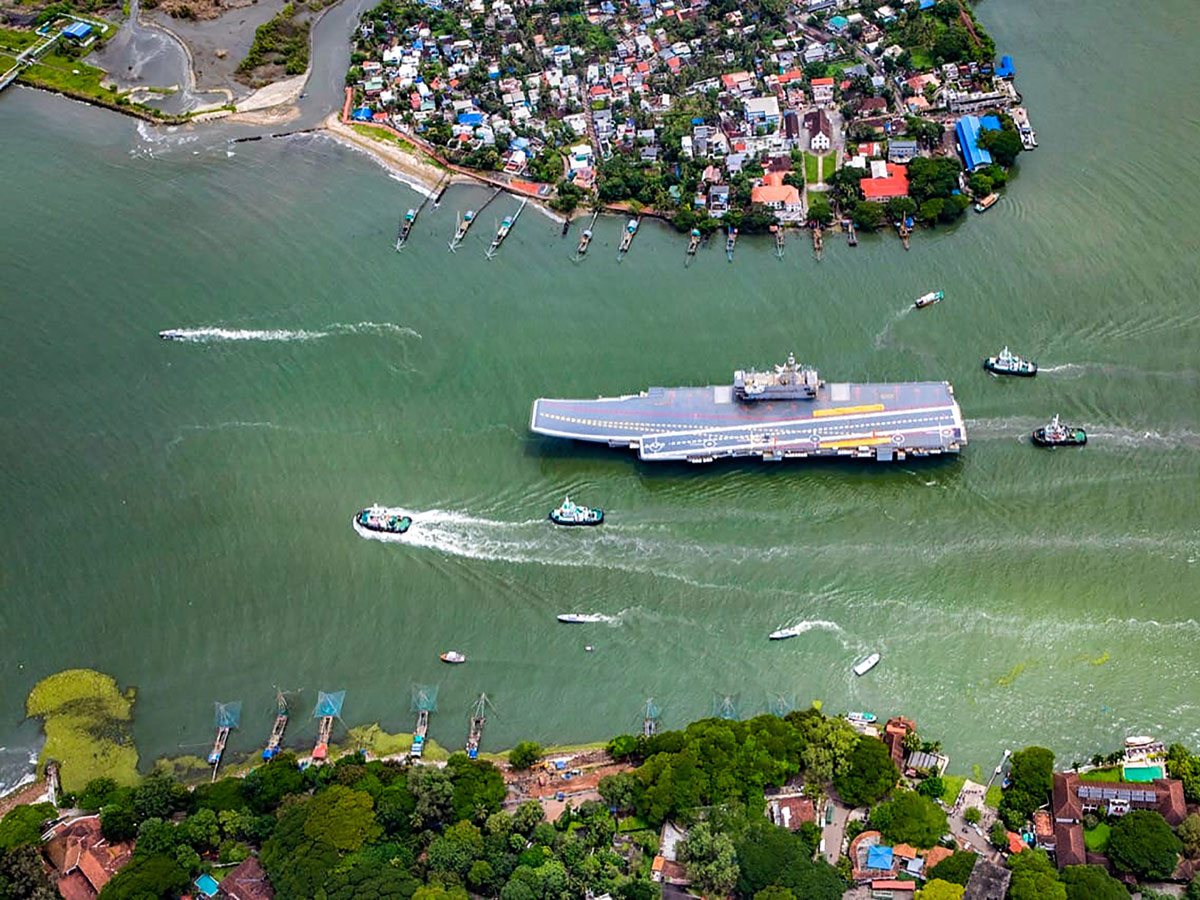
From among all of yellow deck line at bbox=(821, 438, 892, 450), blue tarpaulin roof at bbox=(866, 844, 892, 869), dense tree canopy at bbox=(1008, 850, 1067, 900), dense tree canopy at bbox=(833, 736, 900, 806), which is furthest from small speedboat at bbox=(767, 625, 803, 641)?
dense tree canopy at bbox=(1008, 850, 1067, 900)

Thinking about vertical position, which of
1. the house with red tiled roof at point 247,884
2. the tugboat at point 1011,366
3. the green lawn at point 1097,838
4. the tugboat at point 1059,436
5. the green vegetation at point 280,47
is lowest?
the green lawn at point 1097,838

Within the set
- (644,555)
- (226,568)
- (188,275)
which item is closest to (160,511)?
(226,568)

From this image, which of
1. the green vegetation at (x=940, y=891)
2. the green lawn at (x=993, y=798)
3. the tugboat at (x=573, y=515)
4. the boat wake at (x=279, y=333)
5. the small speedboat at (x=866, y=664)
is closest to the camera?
the green vegetation at (x=940, y=891)

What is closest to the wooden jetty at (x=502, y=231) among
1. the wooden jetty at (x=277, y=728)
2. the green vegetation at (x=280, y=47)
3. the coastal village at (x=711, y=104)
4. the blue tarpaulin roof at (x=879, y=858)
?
the coastal village at (x=711, y=104)

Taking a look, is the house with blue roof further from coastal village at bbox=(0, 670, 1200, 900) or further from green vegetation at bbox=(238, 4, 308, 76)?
green vegetation at bbox=(238, 4, 308, 76)

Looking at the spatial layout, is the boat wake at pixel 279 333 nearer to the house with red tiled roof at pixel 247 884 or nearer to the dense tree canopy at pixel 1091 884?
the house with red tiled roof at pixel 247 884

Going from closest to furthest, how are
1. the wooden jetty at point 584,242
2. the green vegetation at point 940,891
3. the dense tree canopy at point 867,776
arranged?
1. the green vegetation at point 940,891
2. the dense tree canopy at point 867,776
3. the wooden jetty at point 584,242

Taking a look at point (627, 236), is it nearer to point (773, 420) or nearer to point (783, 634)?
point (773, 420)

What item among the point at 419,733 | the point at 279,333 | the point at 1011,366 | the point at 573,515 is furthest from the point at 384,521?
the point at 1011,366
